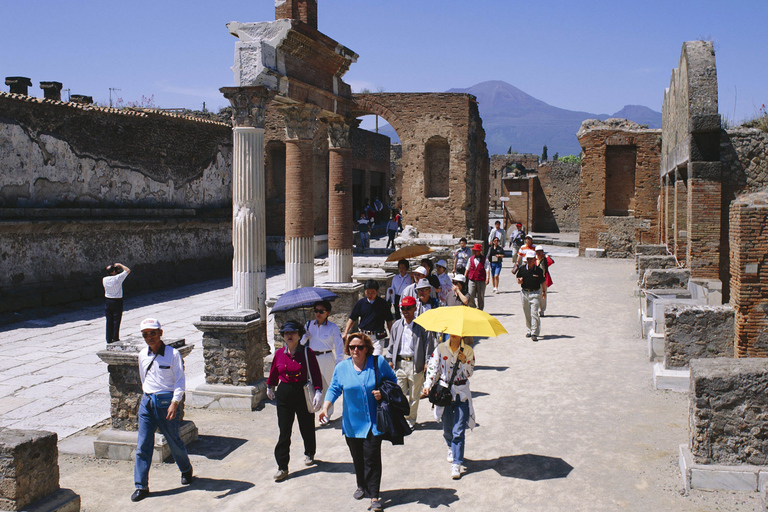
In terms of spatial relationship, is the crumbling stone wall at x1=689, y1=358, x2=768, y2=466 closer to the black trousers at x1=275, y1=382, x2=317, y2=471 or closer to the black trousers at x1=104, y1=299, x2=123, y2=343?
the black trousers at x1=275, y1=382, x2=317, y2=471

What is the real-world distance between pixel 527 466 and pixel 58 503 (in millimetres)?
3862

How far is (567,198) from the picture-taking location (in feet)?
130

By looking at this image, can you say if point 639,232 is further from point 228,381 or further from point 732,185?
point 228,381

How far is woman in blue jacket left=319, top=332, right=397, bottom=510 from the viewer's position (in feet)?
17.1

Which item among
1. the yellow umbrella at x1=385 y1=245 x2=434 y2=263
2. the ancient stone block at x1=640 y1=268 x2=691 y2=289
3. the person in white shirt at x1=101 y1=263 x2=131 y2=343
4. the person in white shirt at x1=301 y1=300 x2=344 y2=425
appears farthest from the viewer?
the ancient stone block at x1=640 y1=268 x2=691 y2=289

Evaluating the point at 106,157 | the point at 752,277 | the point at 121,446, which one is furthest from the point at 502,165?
the point at 121,446

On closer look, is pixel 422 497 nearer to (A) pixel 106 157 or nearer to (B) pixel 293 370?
(B) pixel 293 370

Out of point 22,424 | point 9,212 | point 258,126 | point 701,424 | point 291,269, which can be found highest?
point 258,126

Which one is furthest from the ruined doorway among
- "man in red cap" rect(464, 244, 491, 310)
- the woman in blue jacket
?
the woman in blue jacket

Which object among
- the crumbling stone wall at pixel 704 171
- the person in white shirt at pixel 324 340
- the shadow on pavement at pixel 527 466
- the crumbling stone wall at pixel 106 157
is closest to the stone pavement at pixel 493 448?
the shadow on pavement at pixel 527 466

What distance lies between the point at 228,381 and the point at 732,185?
10.6m

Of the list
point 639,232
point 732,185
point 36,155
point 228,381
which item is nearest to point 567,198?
point 639,232

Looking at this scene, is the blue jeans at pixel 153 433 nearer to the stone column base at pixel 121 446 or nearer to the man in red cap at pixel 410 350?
the stone column base at pixel 121 446

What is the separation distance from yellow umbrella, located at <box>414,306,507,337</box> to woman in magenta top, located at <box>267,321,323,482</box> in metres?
1.11
